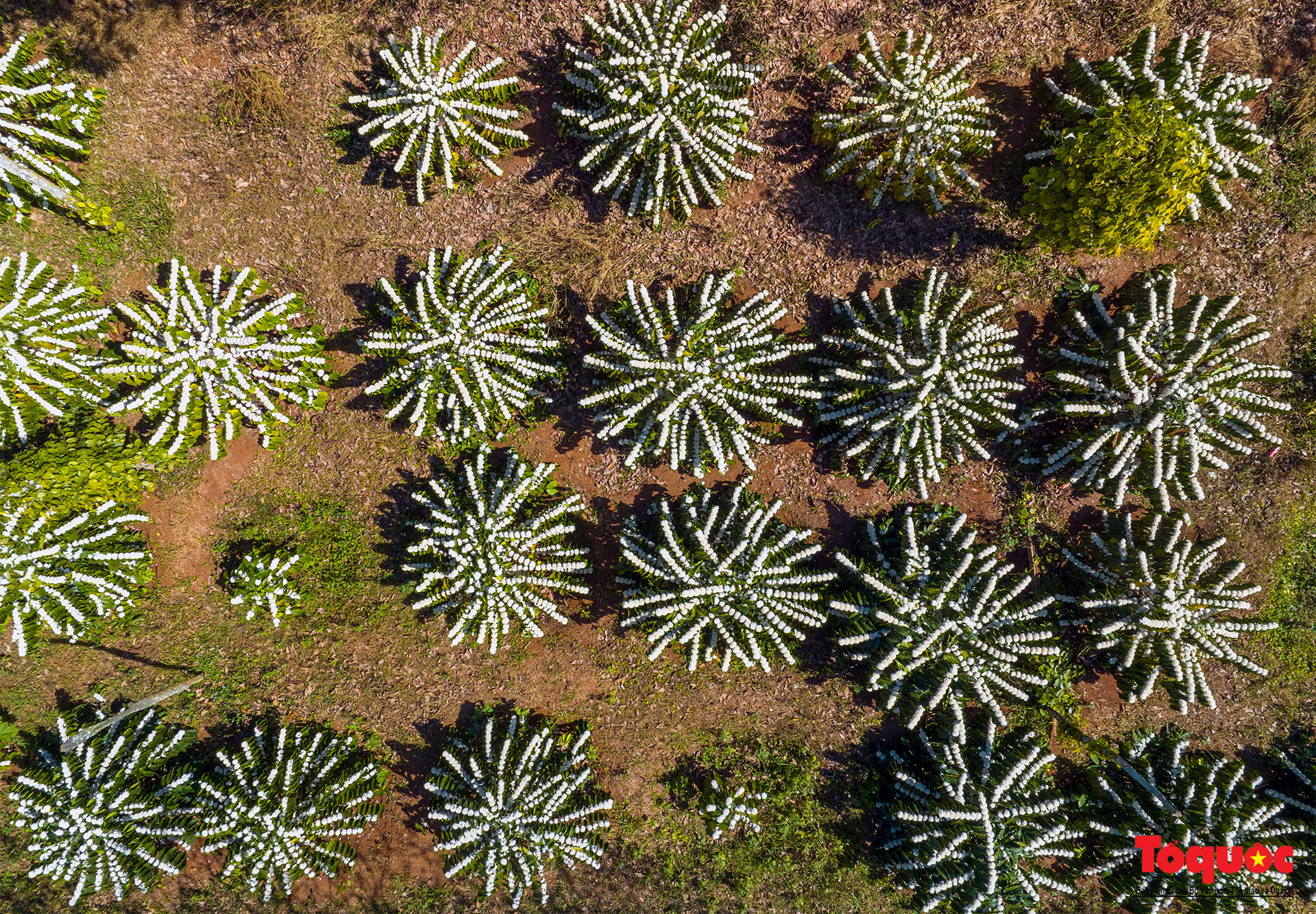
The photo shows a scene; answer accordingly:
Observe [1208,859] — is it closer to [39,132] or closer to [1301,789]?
[1301,789]

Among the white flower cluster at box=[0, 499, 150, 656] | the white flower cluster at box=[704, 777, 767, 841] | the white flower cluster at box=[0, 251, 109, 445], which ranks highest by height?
the white flower cluster at box=[0, 251, 109, 445]

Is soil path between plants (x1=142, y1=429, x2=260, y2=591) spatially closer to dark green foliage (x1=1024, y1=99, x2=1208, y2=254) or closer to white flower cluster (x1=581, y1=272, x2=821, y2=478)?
white flower cluster (x1=581, y1=272, x2=821, y2=478)

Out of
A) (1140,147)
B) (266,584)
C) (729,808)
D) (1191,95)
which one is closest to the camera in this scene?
(1140,147)

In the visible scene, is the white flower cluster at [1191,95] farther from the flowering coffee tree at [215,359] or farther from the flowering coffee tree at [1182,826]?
the flowering coffee tree at [215,359]

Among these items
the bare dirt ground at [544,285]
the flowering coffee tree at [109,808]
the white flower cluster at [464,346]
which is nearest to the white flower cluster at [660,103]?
the bare dirt ground at [544,285]

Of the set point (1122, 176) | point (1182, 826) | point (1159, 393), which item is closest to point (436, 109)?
point (1122, 176)

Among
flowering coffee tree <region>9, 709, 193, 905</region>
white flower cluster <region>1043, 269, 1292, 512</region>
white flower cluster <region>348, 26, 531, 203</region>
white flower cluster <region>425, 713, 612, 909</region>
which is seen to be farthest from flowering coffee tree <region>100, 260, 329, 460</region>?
white flower cluster <region>1043, 269, 1292, 512</region>
